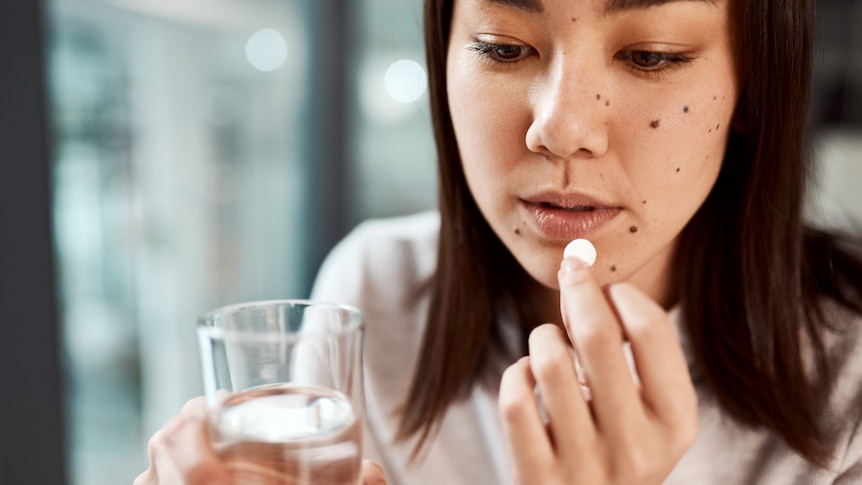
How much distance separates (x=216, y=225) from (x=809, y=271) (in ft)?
6.41

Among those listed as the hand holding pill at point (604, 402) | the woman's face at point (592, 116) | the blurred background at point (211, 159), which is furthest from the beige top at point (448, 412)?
the blurred background at point (211, 159)

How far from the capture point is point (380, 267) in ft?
3.94

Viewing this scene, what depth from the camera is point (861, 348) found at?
0.91 m

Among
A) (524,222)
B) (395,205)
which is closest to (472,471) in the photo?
(524,222)

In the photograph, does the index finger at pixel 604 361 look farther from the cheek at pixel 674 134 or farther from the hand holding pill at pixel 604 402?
the cheek at pixel 674 134

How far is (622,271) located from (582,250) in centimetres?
12

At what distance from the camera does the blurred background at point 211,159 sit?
178 centimetres

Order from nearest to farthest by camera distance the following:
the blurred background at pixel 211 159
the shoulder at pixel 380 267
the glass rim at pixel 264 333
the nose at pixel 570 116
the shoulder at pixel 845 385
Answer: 1. the glass rim at pixel 264 333
2. the nose at pixel 570 116
3. the shoulder at pixel 845 385
4. the shoulder at pixel 380 267
5. the blurred background at pixel 211 159

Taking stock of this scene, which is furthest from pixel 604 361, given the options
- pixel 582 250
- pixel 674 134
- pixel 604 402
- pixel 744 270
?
pixel 744 270

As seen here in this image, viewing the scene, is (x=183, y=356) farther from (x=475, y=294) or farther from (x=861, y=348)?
(x=861, y=348)

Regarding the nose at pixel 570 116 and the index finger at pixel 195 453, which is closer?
the index finger at pixel 195 453

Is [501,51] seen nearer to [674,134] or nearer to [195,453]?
[674,134]

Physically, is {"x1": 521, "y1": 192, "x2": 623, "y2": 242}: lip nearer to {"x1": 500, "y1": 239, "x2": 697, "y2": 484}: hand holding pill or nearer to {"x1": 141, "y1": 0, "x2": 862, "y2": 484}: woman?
{"x1": 141, "y1": 0, "x2": 862, "y2": 484}: woman

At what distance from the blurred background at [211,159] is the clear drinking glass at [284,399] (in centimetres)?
109
